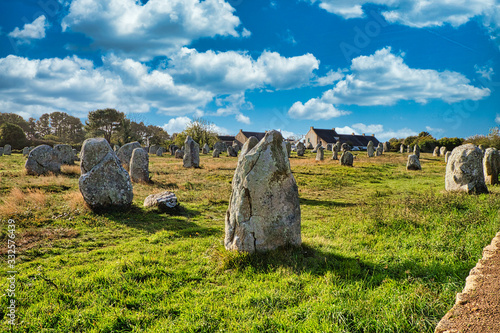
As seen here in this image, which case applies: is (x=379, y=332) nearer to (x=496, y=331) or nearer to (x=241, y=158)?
(x=496, y=331)

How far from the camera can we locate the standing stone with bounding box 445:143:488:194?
1226cm

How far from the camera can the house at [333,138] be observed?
248 feet

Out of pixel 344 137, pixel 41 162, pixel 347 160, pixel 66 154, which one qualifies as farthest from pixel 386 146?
pixel 41 162

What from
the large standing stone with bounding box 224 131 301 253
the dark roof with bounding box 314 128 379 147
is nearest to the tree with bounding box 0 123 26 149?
the large standing stone with bounding box 224 131 301 253

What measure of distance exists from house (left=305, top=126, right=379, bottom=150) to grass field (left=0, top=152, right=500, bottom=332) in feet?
223

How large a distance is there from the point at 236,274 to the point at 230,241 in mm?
920

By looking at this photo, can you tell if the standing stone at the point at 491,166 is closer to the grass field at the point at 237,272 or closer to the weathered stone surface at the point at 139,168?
the grass field at the point at 237,272

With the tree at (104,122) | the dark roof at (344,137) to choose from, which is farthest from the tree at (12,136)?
the dark roof at (344,137)

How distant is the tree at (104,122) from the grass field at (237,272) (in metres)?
56.6

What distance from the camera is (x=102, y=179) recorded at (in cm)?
1023

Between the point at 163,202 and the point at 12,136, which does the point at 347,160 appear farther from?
the point at 12,136

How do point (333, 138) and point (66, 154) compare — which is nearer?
point (66, 154)

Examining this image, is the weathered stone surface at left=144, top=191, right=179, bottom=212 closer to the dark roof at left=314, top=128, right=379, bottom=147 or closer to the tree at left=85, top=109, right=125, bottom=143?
the tree at left=85, top=109, right=125, bottom=143

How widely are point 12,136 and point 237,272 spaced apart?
2266 inches
